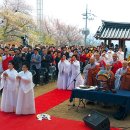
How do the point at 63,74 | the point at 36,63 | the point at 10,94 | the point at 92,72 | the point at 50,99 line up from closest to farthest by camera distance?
1. the point at 10,94
2. the point at 92,72
3. the point at 50,99
4. the point at 63,74
5. the point at 36,63

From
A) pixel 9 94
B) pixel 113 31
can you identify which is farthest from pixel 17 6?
pixel 9 94

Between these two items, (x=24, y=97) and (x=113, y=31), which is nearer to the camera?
(x=24, y=97)

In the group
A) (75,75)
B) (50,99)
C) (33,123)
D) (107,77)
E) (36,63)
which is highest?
(36,63)

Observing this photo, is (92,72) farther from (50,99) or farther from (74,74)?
(74,74)

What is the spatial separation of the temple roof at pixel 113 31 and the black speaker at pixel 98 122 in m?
9.96

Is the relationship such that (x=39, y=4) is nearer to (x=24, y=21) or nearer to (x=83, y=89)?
(x=24, y=21)

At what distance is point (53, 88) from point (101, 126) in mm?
6642

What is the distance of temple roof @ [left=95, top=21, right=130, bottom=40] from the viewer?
18234mm

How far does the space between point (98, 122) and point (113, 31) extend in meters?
11.0

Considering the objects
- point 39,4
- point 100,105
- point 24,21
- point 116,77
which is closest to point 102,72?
point 116,77

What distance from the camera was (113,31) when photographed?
18.6m

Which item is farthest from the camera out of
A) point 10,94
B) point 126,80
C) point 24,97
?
point 126,80

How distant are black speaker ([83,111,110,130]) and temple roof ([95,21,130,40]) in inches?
392

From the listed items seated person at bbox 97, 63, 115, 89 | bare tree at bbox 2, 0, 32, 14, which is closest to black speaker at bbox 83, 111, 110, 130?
seated person at bbox 97, 63, 115, 89
